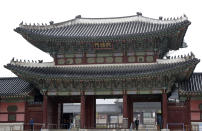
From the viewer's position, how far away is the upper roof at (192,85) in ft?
90.6

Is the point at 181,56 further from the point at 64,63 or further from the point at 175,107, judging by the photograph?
the point at 64,63

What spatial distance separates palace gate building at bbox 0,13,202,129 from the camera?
28.5 meters

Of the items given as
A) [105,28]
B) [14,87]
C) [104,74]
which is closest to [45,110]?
[14,87]

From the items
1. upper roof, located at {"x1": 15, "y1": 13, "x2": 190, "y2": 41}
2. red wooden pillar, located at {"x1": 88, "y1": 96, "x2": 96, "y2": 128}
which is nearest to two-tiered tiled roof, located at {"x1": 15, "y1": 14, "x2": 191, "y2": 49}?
upper roof, located at {"x1": 15, "y1": 13, "x2": 190, "y2": 41}

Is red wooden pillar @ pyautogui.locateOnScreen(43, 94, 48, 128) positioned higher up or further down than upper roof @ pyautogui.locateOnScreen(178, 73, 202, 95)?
further down

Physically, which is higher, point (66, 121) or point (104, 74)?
point (104, 74)

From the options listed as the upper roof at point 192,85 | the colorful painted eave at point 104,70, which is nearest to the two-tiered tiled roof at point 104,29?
the colorful painted eave at point 104,70

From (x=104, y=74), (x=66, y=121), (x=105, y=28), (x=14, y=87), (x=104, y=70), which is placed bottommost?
(x=66, y=121)

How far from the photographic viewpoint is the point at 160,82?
28.8 m

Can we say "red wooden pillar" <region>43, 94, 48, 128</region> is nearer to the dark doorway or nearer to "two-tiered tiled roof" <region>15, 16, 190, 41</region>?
the dark doorway

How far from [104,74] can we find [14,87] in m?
9.96

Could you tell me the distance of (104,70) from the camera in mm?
30469

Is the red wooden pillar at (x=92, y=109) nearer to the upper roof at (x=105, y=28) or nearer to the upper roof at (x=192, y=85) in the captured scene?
the upper roof at (x=105, y=28)

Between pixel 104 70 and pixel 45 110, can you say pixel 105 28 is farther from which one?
pixel 45 110
